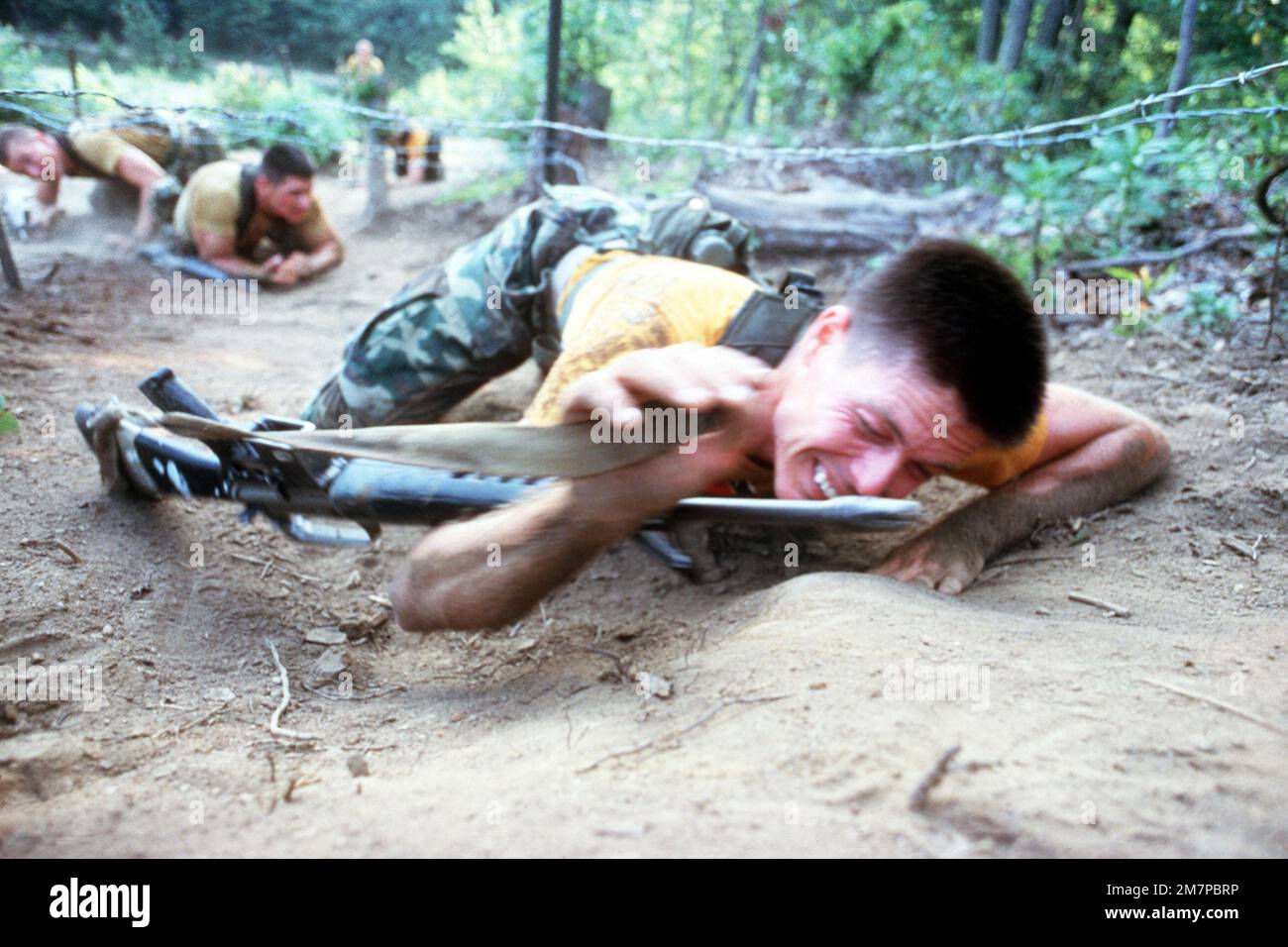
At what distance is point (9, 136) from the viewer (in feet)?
16.5

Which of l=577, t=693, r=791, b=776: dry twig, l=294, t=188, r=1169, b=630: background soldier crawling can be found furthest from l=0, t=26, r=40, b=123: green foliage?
l=577, t=693, r=791, b=776: dry twig

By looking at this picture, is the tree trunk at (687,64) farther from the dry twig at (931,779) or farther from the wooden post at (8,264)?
the dry twig at (931,779)

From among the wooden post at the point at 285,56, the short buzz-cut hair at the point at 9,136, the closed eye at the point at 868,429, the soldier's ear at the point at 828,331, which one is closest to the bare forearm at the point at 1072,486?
the closed eye at the point at 868,429

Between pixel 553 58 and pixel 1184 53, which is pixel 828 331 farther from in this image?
pixel 553 58

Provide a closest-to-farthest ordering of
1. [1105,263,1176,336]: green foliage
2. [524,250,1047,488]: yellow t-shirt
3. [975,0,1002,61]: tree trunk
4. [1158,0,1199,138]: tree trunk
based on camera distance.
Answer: [524,250,1047,488]: yellow t-shirt, [1105,263,1176,336]: green foliage, [1158,0,1199,138]: tree trunk, [975,0,1002,61]: tree trunk

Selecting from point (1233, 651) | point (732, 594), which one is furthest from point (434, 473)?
point (1233, 651)

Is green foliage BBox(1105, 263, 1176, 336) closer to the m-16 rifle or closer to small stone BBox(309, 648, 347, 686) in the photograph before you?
the m-16 rifle

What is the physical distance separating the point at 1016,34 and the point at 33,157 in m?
6.89

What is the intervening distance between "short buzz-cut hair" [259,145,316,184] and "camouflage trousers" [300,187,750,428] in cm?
385

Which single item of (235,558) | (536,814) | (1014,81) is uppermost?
(1014,81)

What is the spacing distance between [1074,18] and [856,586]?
271 inches

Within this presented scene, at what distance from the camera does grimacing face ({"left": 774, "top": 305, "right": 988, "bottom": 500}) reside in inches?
81.0

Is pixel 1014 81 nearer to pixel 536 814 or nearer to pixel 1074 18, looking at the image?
pixel 1074 18

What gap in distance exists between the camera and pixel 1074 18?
22.8 ft
